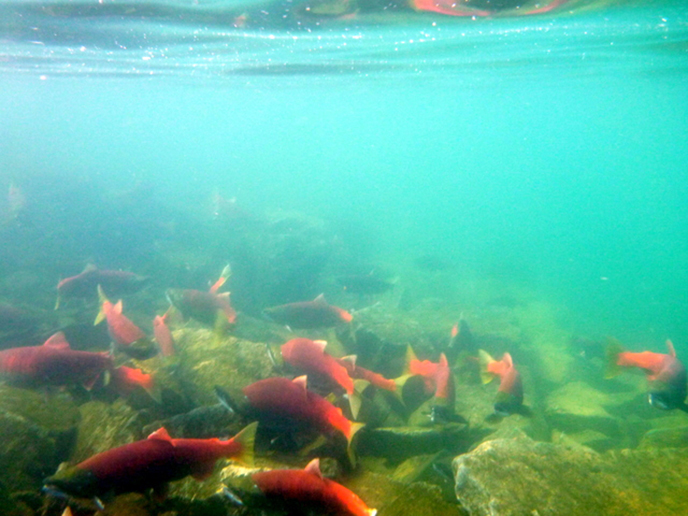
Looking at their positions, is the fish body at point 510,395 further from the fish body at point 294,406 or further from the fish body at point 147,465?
the fish body at point 147,465

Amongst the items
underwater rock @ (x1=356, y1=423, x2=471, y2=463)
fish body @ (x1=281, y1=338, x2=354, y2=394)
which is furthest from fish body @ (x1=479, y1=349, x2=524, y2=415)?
fish body @ (x1=281, y1=338, x2=354, y2=394)

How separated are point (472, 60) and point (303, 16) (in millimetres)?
12297

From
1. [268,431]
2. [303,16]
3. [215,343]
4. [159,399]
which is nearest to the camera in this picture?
[268,431]

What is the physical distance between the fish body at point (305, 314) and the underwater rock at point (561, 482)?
3971 millimetres

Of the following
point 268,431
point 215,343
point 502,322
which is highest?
point 268,431

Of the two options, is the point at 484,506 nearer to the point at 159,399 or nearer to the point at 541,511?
the point at 541,511

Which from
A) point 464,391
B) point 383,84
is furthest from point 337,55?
point 464,391

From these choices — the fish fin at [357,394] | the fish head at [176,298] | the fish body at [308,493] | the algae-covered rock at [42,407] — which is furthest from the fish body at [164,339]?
the fish body at [308,493]

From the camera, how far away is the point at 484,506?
3.27 meters

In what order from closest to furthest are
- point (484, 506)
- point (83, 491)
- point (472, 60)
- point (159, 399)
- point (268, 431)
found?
point (83, 491) < point (484, 506) < point (268, 431) < point (159, 399) < point (472, 60)

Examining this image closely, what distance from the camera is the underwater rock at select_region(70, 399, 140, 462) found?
406 cm

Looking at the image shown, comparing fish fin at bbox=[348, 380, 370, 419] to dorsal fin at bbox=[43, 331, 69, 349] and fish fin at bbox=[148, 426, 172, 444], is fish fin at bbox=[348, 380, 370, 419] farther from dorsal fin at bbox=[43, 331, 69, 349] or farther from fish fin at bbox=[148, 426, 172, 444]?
dorsal fin at bbox=[43, 331, 69, 349]

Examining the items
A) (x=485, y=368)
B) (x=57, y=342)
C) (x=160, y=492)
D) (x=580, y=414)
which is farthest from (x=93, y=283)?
(x=580, y=414)

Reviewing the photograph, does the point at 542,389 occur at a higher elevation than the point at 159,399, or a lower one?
lower
